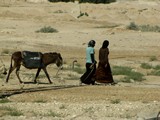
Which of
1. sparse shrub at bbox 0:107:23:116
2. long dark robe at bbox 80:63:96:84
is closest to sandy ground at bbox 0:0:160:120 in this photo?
sparse shrub at bbox 0:107:23:116

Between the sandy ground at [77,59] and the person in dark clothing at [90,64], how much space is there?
43 centimetres

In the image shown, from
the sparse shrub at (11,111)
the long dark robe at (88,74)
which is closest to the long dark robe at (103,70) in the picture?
the long dark robe at (88,74)

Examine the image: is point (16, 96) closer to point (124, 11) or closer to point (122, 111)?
point (122, 111)

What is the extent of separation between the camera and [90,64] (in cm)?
2069

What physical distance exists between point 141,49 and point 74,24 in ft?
64.5

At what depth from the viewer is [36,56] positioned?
20.6m

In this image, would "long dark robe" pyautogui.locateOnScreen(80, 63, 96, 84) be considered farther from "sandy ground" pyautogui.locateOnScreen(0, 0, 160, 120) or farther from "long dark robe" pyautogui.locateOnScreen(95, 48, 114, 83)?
"sandy ground" pyautogui.locateOnScreen(0, 0, 160, 120)

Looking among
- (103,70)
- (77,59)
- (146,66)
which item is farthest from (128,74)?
(77,59)

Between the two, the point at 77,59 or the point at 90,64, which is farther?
the point at 77,59

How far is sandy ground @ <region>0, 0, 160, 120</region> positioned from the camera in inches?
603

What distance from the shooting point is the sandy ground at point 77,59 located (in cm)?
1532

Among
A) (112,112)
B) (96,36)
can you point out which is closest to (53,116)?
(112,112)

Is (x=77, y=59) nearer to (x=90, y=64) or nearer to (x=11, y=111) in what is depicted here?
(x=90, y=64)

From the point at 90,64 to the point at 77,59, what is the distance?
11.6 metres
